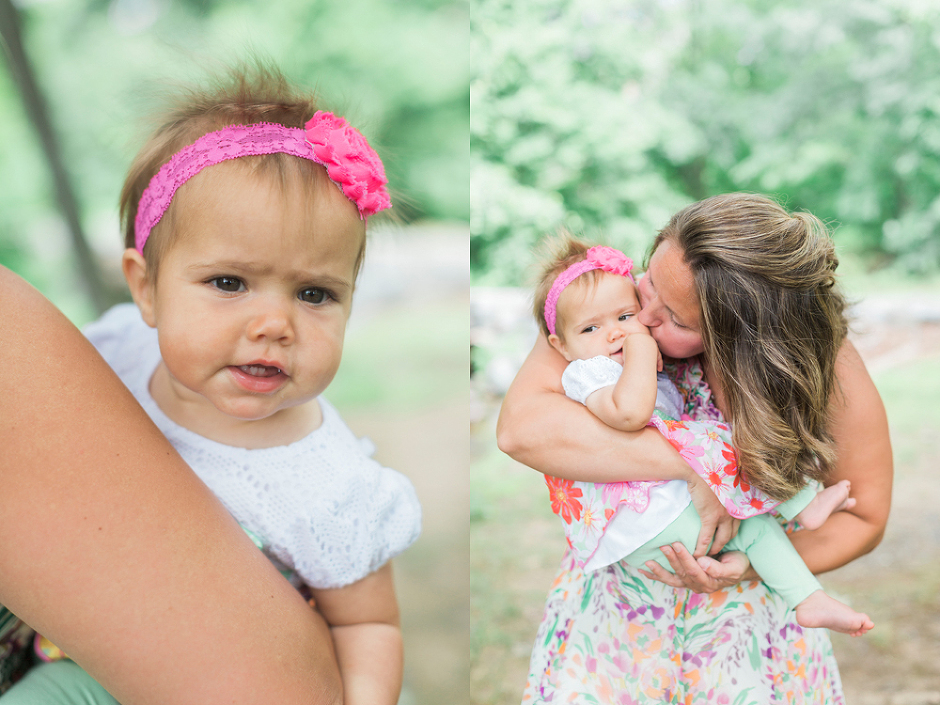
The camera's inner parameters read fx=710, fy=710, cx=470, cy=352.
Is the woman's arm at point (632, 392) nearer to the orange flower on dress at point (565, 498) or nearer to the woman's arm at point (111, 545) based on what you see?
the orange flower on dress at point (565, 498)

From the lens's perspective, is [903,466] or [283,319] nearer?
[283,319]

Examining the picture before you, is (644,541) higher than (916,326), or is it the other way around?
(644,541)

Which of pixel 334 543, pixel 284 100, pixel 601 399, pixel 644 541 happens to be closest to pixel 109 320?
pixel 284 100

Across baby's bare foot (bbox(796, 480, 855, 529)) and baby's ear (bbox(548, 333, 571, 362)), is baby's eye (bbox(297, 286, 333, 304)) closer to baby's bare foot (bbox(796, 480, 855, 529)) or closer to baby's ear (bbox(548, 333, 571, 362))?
baby's ear (bbox(548, 333, 571, 362))

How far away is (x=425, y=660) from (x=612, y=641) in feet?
8.46

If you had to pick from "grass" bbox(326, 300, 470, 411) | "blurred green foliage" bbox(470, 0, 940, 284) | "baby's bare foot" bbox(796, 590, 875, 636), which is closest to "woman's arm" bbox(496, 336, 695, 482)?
"baby's bare foot" bbox(796, 590, 875, 636)

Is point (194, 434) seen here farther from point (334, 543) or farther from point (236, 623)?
point (236, 623)

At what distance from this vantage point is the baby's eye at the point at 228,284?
1234 millimetres

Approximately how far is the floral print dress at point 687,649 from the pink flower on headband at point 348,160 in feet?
2.63

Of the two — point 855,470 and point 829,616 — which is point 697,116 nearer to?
point 855,470

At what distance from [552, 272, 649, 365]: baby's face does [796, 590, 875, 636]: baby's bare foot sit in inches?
24.2

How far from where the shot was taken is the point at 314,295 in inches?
51.7

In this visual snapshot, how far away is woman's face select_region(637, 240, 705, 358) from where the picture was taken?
1403 mm

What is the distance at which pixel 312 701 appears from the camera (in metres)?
1.09
